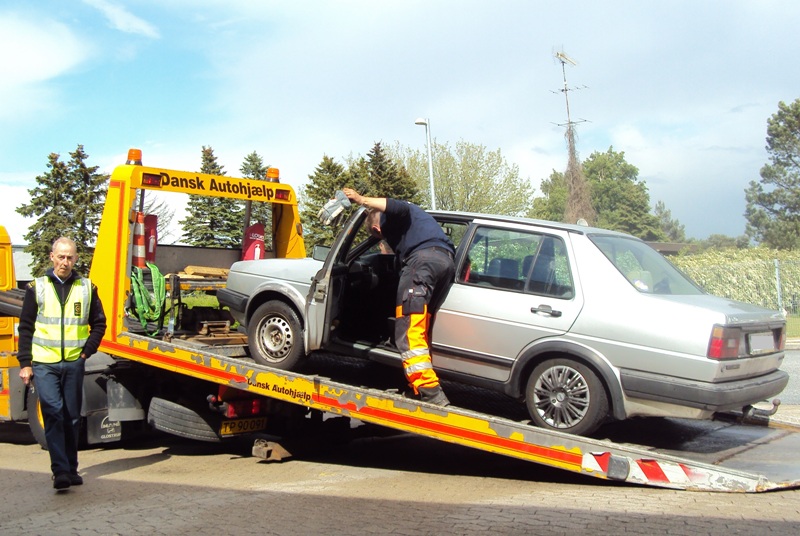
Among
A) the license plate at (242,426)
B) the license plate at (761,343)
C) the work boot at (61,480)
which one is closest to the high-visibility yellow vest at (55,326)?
the work boot at (61,480)

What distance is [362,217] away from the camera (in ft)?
21.8

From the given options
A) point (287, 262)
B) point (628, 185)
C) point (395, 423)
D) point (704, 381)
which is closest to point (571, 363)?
point (704, 381)

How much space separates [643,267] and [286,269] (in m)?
3.00

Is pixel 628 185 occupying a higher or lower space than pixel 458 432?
higher

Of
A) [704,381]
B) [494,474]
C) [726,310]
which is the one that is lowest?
[494,474]

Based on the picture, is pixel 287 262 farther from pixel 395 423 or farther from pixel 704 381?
pixel 704 381

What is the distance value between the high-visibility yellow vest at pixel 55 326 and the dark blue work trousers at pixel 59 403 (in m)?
0.08

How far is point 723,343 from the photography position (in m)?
5.13

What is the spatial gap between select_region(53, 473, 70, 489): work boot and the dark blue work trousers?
Answer: 1.2 inches

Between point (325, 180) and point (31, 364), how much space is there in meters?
22.8

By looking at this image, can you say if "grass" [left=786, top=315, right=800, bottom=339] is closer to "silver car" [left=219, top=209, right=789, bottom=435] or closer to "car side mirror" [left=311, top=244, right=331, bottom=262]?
"silver car" [left=219, top=209, right=789, bottom=435]

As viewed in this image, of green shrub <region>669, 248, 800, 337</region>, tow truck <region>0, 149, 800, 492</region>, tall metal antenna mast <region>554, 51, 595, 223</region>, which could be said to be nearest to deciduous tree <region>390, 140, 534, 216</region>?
tall metal antenna mast <region>554, 51, 595, 223</region>

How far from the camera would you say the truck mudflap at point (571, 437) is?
513 cm

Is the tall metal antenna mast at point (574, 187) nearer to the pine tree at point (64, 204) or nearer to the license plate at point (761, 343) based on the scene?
the pine tree at point (64, 204)
